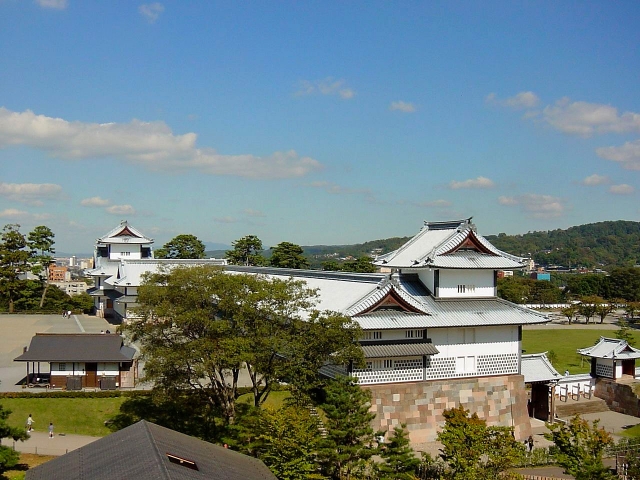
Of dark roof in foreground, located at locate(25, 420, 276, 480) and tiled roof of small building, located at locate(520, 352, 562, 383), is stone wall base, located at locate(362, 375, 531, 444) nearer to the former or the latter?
tiled roof of small building, located at locate(520, 352, 562, 383)

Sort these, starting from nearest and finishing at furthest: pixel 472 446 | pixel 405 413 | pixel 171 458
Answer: pixel 171 458 → pixel 472 446 → pixel 405 413

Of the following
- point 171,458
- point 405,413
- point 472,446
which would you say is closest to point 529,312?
point 405,413

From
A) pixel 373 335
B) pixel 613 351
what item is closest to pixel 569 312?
pixel 613 351

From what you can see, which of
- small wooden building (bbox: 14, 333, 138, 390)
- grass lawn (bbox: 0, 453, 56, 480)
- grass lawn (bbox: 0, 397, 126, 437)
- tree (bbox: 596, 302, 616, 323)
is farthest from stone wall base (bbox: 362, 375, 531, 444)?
tree (bbox: 596, 302, 616, 323)

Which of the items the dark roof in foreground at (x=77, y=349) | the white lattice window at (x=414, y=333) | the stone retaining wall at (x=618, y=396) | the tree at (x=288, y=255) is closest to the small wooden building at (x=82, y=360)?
the dark roof in foreground at (x=77, y=349)

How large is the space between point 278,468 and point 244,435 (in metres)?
2.07

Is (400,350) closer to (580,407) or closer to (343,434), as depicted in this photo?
(343,434)

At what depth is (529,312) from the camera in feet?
108

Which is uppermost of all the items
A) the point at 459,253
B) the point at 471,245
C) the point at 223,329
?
the point at 471,245

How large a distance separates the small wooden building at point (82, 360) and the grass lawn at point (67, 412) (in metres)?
1.49

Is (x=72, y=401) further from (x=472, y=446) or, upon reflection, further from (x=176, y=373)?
(x=472, y=446)

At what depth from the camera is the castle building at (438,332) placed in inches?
1145

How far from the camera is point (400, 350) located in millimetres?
29125

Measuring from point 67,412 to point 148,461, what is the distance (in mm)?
17699
